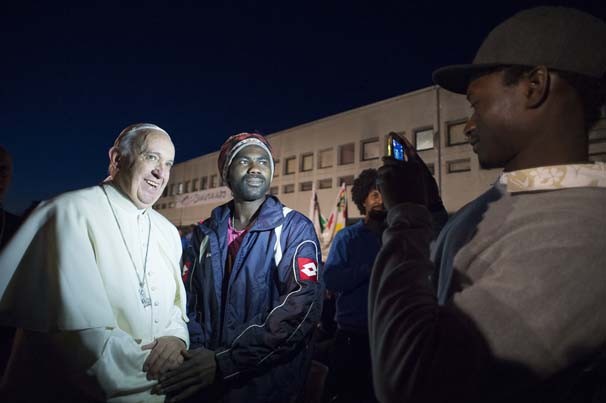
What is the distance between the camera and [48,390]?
1.67 metres

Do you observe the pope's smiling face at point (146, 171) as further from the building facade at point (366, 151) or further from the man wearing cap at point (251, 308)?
the building facade at point (366, 151)

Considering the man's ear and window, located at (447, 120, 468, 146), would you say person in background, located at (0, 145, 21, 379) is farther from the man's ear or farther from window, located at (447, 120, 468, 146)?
window, located at (447, 120, 468, 146)

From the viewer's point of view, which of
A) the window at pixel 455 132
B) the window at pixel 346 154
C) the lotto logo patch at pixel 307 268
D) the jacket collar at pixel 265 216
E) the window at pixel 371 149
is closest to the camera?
the lotto logo patch at pixel 307 268

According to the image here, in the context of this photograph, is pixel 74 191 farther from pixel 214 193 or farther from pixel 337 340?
pixel 214 193

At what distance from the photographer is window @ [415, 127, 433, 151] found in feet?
68.2

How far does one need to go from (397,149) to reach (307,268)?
4.36ft

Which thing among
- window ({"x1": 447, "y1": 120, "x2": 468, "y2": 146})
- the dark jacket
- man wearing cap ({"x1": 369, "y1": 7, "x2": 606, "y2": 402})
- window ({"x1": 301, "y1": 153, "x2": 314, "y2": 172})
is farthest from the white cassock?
window ({"x1": 301, "y1": 153, "x2": 314, "y2": 172})

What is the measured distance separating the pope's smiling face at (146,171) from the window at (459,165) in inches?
778

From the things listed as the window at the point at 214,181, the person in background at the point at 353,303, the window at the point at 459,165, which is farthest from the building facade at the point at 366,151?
the person in background at the point at 353,303

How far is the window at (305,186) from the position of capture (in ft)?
91.9

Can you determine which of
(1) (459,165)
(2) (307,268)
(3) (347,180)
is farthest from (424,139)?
(2) (307,268)

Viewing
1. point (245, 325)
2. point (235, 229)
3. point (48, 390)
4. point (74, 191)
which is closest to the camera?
point (48, 390)

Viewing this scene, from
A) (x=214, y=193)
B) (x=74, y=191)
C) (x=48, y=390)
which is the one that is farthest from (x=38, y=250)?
(x=214, y=193)

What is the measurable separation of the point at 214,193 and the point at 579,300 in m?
31.9
